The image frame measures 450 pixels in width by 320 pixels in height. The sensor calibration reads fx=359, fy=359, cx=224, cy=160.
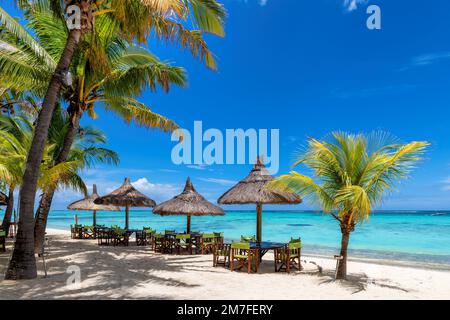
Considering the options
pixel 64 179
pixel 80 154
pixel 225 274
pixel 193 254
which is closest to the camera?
pixel 225 274

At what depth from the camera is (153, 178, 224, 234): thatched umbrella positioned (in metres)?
11.8

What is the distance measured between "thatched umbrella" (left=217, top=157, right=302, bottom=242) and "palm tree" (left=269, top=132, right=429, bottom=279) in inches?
75.1

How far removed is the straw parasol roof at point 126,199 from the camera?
1445 centimetres

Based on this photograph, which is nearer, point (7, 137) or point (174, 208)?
point (7, 137)

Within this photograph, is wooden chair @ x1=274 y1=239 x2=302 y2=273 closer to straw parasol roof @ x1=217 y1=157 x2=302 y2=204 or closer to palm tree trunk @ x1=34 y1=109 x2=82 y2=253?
straw parasol roof @ x1=217 y1=157 x2=302 y2=204

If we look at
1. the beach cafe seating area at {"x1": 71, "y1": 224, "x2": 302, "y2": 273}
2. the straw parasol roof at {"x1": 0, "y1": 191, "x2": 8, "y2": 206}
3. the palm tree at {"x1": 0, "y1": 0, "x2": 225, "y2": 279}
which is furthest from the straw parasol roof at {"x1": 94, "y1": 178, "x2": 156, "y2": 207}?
the palm tree at {"x1": 0, "y1": 0, "x2": 225, "y2": 279}

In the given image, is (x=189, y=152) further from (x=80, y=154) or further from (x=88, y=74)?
(x=80, y=154)

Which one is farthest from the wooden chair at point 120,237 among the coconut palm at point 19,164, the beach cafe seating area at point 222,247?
the coconut palm at point 19,164

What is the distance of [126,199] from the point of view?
47.3 ft

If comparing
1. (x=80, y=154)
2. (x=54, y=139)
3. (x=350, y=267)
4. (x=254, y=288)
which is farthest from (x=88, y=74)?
(x=350, y=267)

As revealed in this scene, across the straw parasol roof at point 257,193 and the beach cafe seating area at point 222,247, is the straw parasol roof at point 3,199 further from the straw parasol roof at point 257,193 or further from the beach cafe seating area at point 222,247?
the straw parasol roof at point 257,193

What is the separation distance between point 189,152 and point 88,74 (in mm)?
3464

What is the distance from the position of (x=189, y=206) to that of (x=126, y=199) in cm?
370
